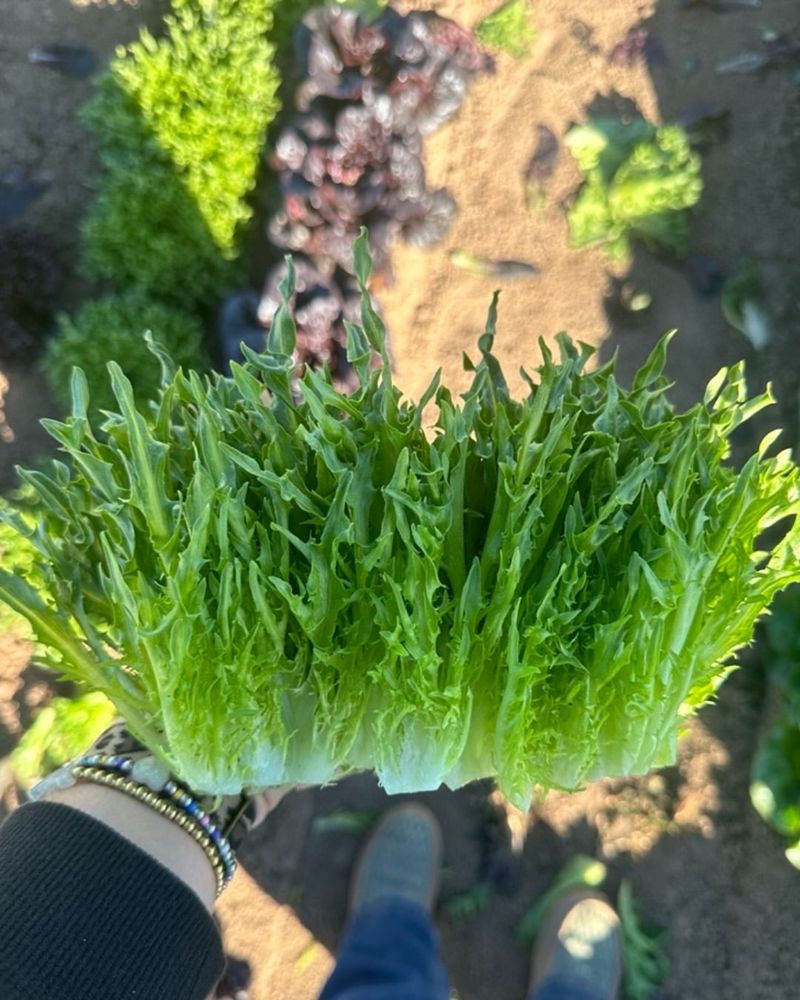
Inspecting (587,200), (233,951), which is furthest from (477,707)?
(587,200)

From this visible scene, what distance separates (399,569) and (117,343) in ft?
4.63

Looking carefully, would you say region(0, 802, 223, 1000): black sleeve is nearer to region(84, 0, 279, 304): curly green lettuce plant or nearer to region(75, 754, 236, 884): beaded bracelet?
region(75, 754, 236, 884): beaded bracelet

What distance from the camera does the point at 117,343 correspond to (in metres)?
2.30

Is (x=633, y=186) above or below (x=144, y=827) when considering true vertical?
above

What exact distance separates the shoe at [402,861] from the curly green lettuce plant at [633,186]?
2063 mm

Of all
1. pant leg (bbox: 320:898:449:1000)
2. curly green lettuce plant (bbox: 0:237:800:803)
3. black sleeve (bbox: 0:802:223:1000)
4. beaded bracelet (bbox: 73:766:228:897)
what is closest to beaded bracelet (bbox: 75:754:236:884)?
beaded bracelet (bbox: 73:766:228:897)

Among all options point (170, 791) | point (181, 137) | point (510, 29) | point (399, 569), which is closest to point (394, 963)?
point (170, 791)

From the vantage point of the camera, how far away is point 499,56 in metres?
2.74

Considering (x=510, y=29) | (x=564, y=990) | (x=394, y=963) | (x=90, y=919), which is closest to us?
(x=90, y=919)

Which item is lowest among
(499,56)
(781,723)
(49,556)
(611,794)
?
(611,794)

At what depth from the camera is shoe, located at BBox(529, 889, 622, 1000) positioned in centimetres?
252

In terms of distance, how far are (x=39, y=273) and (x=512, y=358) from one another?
5.22 feet

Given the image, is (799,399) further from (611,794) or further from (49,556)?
(49,556)

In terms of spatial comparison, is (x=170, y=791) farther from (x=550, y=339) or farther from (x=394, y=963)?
(x=550, y=339)
